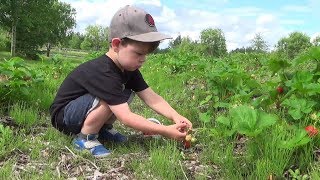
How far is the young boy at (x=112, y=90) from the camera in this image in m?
3.04

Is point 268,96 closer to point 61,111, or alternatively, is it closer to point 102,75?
point 102,75

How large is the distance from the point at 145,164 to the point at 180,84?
4.18 meters

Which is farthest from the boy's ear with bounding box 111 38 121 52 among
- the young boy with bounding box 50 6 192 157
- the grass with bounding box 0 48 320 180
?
the grass with bounding box 0 48 320 180

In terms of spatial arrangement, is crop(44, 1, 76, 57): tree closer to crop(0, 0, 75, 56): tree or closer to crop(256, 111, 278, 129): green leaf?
crop(0, 0, 75, 56): tree

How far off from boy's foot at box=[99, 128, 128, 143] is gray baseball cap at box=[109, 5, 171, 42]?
36.6 inches

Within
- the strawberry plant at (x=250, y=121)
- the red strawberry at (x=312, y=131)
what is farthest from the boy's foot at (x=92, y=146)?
the red strawberry at (x=312, y=131)

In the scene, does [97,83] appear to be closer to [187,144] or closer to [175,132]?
[175,132]

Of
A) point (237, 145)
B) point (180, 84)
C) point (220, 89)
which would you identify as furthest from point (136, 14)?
point (180, 84)

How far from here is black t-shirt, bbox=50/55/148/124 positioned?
3.09 meters

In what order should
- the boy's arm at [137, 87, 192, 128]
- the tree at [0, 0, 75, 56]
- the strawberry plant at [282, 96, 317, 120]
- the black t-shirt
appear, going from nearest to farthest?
the strawberry plant at [282, 96, 317, 120], the black t-shirt, the boy's arm at [137, 87, 192, 128], the tree at [0, 0, 75, 56]

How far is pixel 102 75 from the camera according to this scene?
124 inches

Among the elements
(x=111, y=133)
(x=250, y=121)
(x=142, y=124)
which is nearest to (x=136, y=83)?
(x=111, y=133)

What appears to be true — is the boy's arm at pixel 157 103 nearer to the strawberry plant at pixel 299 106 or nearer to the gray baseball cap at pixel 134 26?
the gray baseball cap at pixel 134 26

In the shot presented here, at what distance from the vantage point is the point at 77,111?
10.9 feet
